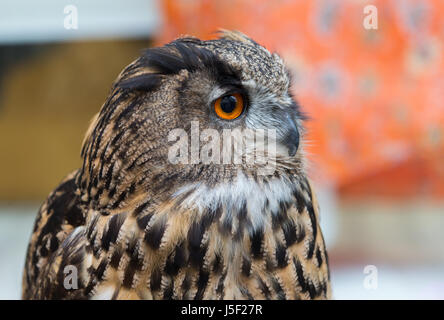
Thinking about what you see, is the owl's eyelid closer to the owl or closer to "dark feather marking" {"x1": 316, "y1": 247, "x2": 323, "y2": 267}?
the owl

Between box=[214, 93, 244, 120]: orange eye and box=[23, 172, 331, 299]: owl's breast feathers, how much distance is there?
0.51ft

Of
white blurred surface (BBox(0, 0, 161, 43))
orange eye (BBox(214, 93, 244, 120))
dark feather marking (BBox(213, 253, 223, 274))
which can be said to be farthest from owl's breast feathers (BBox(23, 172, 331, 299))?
white blurred surface (BBox(0, 0, 161, 43))

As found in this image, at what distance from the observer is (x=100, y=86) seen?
3.34 metres

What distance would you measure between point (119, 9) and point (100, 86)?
1.70ft

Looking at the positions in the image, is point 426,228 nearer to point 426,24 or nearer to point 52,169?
point 426,24

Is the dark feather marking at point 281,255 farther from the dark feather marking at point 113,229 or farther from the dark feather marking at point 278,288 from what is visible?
the dark feather marking at point 113,229

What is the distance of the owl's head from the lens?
88cm

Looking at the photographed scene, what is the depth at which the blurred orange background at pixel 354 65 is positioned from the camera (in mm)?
2055

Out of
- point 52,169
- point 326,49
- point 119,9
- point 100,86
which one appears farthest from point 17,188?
Answer: point 326,49

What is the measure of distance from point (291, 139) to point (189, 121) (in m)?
0.21

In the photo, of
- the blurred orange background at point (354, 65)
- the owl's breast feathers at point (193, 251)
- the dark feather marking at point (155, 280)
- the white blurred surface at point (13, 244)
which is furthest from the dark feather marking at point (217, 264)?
the white blurred surface at point (13, 244)

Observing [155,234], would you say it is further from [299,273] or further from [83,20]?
[83,20]

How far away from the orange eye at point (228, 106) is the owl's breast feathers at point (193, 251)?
154mm

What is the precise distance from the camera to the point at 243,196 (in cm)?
94
